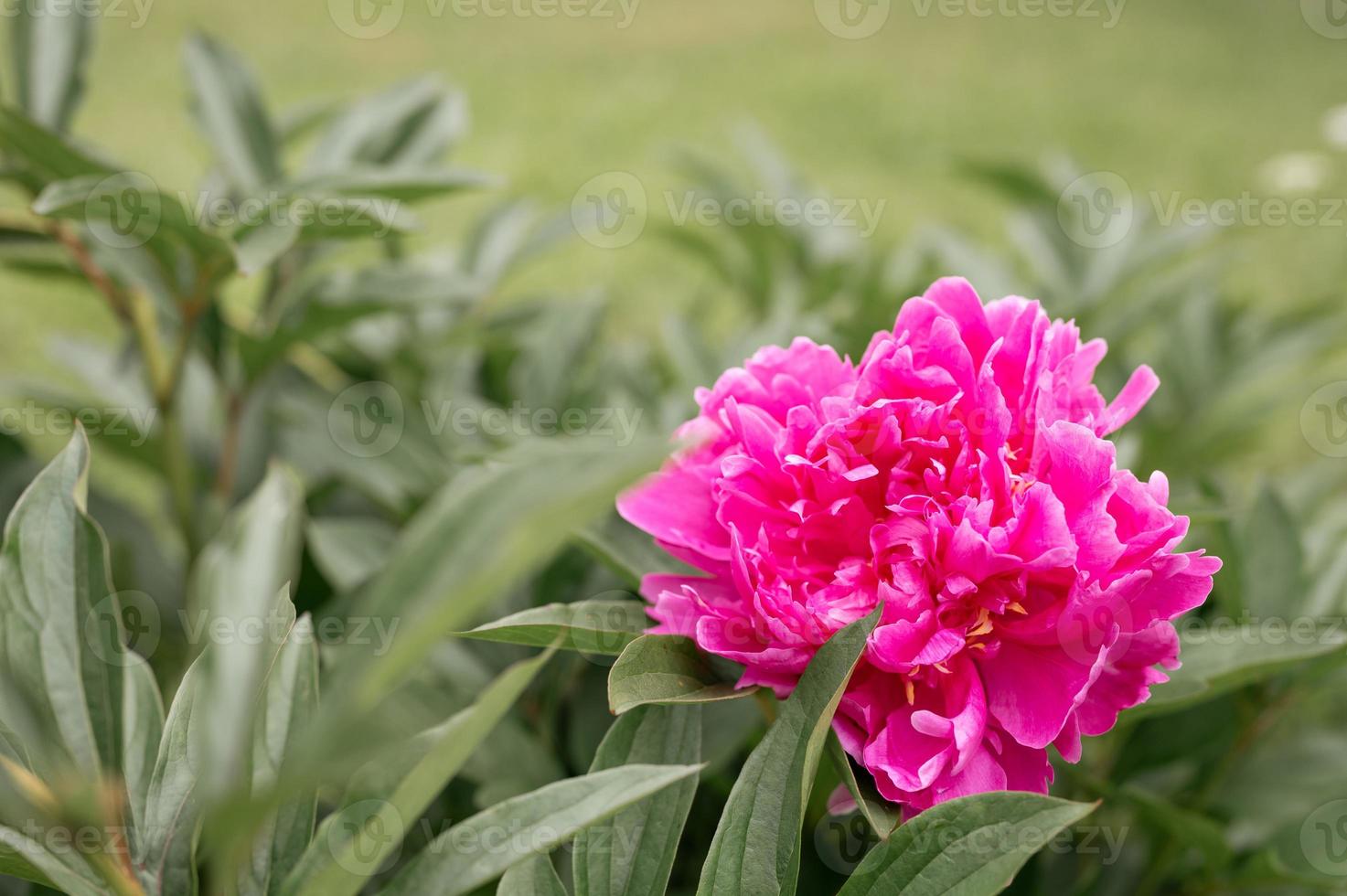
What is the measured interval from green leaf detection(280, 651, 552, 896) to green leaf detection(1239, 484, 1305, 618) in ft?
2.20

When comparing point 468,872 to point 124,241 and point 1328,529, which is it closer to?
point 124,241

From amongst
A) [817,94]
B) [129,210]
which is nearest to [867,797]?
[129,210]

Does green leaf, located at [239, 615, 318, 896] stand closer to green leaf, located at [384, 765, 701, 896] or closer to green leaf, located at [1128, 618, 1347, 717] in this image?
green leaf, located at [384, 765, 701, 896]

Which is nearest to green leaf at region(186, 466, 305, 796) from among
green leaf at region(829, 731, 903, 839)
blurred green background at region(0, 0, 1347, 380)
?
green leaf at region(829, 731, 903, 839)

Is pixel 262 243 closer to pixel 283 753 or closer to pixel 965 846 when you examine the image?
pixel 283 753

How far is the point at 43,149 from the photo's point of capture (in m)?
0.86

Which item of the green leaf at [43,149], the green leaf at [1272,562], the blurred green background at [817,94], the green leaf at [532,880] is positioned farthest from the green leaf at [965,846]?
the blurred green background at [817,94]

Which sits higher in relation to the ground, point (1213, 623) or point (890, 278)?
point (890, 278)

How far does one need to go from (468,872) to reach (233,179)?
0.87m

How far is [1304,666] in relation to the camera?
84 cm

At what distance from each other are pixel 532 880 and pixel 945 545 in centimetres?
23

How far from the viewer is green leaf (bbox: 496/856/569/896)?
500 mm

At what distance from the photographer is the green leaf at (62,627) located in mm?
536

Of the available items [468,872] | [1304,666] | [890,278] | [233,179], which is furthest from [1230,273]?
[468,872]
